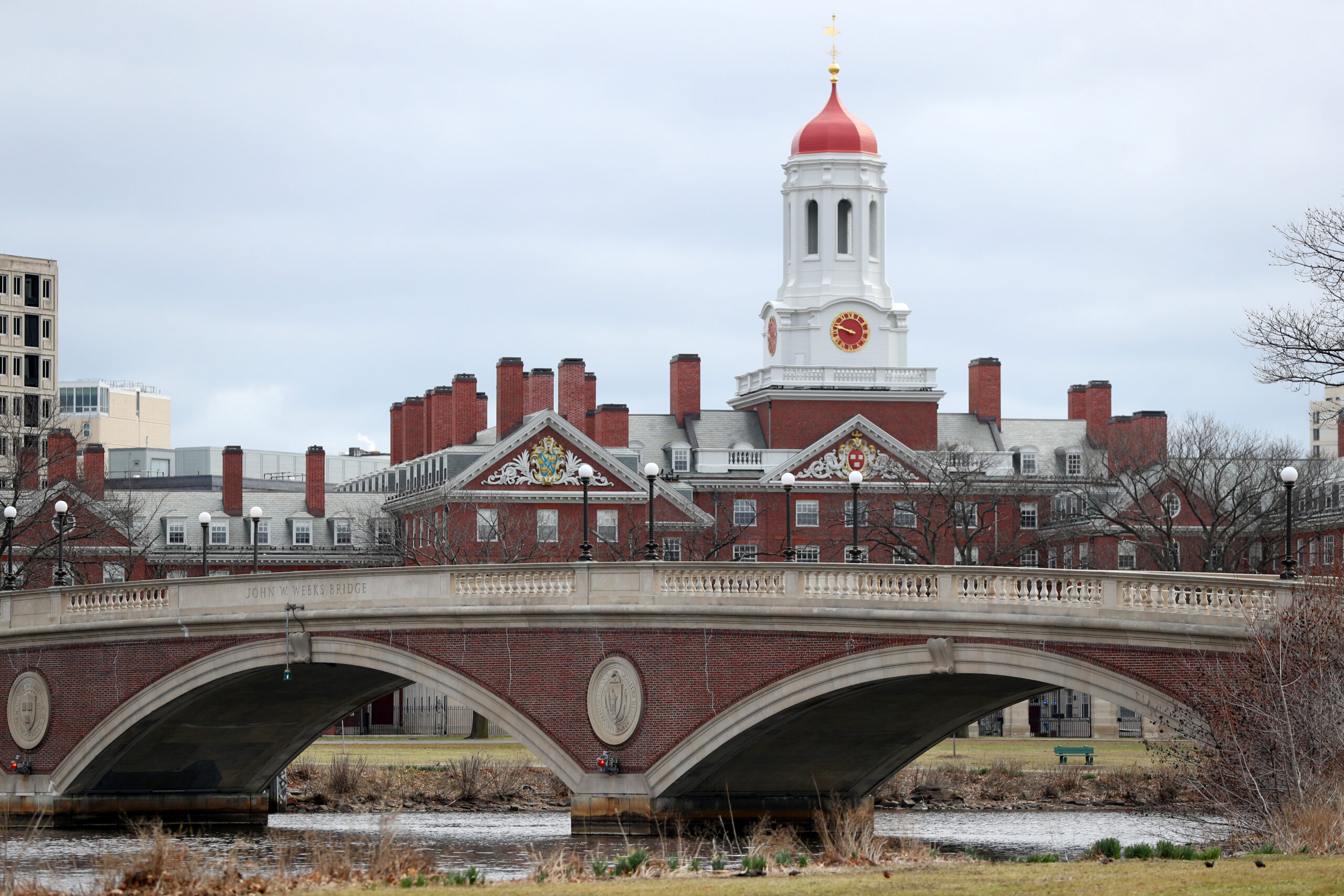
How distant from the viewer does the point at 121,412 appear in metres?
163

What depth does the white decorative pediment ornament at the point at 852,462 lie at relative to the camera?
296 feet

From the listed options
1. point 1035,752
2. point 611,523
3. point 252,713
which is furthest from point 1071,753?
point 252,713

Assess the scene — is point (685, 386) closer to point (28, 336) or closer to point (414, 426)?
point (414, 426)

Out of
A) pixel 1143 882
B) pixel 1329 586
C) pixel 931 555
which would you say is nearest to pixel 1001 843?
pixel 1329 586

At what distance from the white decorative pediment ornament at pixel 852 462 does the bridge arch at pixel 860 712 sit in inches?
1722

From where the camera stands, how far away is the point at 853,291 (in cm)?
9688

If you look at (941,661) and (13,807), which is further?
(13,807)

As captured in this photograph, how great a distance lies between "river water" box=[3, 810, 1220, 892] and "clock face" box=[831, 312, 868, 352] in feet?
150

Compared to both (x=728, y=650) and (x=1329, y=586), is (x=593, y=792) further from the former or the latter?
(x=1329, y=586)

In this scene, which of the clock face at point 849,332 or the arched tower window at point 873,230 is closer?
the clock face at point 849,332

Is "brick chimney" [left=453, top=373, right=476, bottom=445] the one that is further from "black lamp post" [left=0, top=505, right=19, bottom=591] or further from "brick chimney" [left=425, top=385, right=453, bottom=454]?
"black lamp post" [left=0, top=505, right=19, bottom=591]

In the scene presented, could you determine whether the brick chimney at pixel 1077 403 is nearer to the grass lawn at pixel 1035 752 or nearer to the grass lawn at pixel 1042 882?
the grass lawn at pixel 1035 752

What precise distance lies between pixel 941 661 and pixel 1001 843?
26.5 ft

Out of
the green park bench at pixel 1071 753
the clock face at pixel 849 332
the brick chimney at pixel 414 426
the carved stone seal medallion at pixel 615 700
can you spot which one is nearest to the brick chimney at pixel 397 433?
the brick chimney at pixel 414 426
